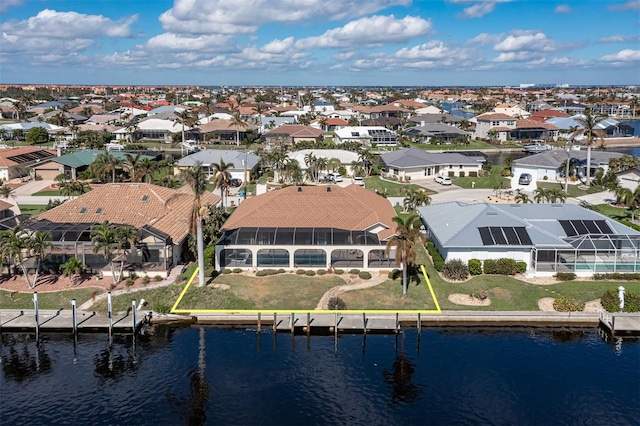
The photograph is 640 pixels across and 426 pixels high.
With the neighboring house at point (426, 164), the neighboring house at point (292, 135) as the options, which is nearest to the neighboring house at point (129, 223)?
the neighboring house at point (426, 164)

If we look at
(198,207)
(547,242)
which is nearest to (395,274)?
(547,242)

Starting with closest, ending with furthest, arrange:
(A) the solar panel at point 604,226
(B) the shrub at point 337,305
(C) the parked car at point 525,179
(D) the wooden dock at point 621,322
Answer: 1. (D) the wooden dock at point 621,322
2. (B) the shrub at point 337,305
3. (A) the solar panel at point 604,226
4. (C) the parked car at point 525,179

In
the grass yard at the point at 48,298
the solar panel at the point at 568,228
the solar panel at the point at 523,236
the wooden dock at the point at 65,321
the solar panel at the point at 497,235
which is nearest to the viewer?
the wooden dock at the point at 65,321

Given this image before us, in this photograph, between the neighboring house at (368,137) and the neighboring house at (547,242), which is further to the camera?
the neighboring house at (368,137)

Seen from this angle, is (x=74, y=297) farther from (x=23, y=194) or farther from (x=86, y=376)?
(x=23, y=194)

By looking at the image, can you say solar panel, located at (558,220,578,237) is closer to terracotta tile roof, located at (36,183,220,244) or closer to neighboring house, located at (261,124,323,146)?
terracotta tile roof, located at (36,183,220,244)

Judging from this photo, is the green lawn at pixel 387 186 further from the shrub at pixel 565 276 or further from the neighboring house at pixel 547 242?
the shrub at pixel 565 276

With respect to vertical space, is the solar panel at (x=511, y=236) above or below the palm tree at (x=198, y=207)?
below
